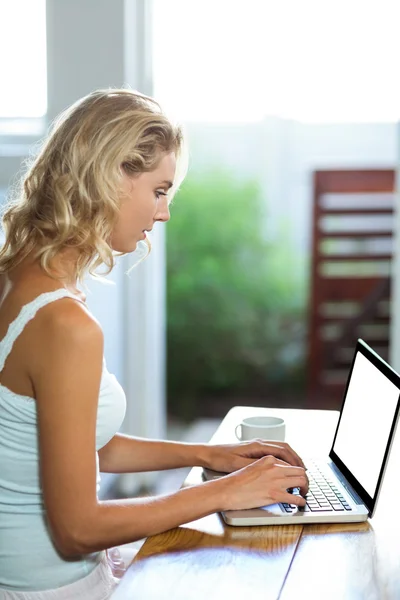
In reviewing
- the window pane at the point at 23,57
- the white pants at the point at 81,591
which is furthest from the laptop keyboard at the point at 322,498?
the window pane at the point at 23,57

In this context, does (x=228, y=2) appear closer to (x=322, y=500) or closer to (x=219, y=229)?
(x=219, y=229)

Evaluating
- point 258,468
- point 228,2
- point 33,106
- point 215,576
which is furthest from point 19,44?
point 215,576

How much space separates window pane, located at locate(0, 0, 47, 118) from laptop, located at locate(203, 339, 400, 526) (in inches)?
86.6

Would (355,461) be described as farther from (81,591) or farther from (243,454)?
(81,591)

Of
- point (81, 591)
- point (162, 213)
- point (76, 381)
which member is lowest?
point (81, 591)

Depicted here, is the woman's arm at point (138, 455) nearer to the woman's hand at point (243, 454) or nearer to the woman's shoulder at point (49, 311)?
the woman's hand at point (243, 454)

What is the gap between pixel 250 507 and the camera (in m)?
1.22

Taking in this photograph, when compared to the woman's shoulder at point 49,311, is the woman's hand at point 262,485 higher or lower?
lower

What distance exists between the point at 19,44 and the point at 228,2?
5.57 ft

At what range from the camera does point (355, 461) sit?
134 cm

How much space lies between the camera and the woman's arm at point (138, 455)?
148cm

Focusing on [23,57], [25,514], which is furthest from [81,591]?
[23,57]

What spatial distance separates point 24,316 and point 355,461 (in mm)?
544

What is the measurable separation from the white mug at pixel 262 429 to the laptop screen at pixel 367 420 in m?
0.11
